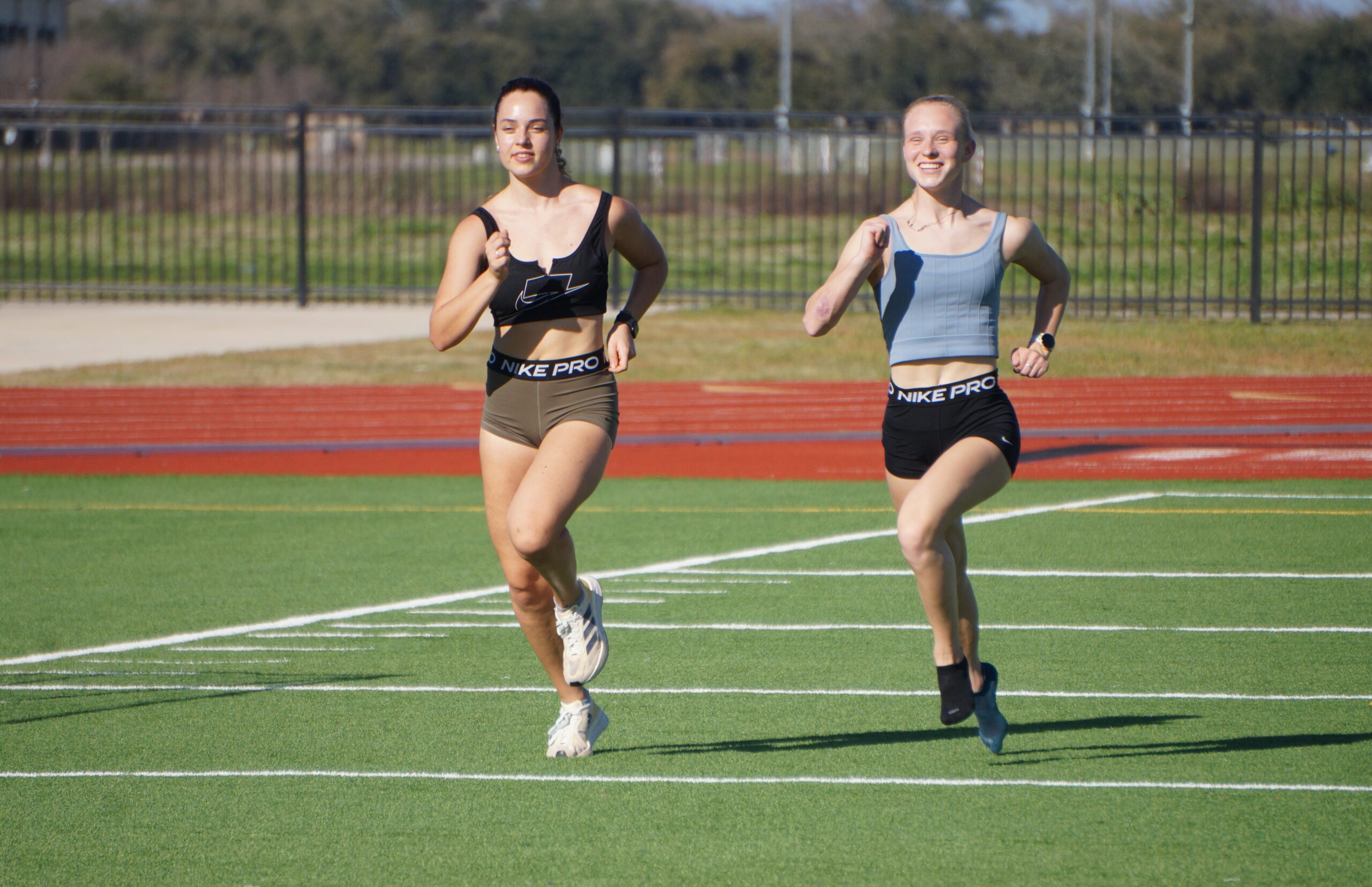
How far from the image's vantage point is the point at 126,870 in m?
4.27

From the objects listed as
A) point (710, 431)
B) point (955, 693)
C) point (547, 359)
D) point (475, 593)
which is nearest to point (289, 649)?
point (475, 593)

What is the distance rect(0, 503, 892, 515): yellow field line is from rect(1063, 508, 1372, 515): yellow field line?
1.38 metres

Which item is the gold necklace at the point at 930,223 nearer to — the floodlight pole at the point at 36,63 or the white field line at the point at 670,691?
the white field line at the point at 670,691

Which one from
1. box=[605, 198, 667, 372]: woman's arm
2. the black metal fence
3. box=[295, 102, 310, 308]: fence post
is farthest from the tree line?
box=[605, 198, 667, 372]: woman's arm

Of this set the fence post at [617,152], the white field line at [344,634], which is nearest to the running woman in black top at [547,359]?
the white field line at [344,634]

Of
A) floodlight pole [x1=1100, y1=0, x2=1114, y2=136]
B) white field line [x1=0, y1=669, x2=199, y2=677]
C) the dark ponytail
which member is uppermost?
floodlight pole [x1=1100, y1=0, x2=1114, y2=136]

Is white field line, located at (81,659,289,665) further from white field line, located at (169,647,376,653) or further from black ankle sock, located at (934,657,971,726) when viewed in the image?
black ankle sock, located at (934,657,971,726)

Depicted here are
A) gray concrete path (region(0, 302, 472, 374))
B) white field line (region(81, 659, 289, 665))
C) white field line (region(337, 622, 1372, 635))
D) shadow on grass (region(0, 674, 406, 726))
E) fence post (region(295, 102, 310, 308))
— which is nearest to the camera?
shadow on grass (region(0, 674, 406, 726))

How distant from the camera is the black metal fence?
60.8 ft

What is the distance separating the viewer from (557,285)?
4.99 metres

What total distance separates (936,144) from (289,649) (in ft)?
11.8

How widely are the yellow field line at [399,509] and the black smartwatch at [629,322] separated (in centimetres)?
494

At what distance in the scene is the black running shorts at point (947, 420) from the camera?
4.99 metres

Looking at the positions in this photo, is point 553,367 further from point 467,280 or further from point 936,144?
point 936,144
